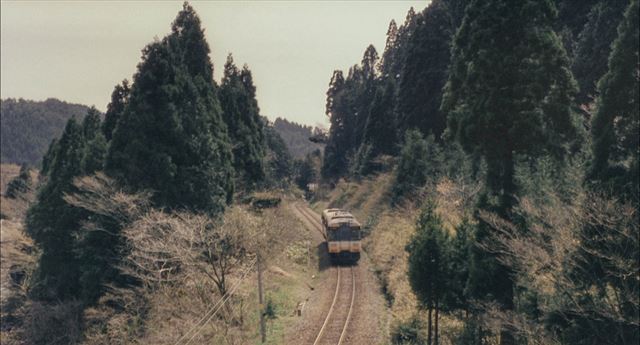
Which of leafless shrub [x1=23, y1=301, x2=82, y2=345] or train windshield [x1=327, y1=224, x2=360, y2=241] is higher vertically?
train windshield [x1=327, y1=224, x2=360, y2=241]

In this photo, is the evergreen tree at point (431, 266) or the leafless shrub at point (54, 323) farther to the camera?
the leafless shrub at point (54, 323)

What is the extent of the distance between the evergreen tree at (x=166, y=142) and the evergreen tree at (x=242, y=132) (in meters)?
11.3

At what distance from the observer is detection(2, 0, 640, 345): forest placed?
1366cm

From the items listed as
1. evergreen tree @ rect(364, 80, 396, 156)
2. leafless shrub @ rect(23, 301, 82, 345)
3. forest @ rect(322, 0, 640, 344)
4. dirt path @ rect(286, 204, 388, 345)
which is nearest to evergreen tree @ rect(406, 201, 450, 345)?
forest @ rect(322, 0, 640, 344)

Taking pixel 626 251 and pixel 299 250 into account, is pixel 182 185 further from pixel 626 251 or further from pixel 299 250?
pixel 626 251

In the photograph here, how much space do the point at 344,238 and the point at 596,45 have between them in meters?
21.4

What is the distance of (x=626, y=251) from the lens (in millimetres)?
12672

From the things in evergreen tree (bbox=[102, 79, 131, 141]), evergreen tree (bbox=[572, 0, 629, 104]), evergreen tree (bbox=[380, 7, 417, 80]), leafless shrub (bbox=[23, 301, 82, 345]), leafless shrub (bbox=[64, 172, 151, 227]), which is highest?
evergreen tree (bbox=[380, 7, 417, 80])

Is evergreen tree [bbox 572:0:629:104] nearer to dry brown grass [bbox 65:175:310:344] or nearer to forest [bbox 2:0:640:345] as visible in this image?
forest [bbox 2:0:640:345]

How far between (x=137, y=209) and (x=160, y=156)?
2.89m

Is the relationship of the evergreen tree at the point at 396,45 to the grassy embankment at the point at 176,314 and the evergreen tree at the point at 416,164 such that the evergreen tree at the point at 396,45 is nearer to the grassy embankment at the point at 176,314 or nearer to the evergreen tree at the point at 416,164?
the evergreen tree at the point at 416,164

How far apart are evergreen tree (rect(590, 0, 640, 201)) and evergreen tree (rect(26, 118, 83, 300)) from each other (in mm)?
26674

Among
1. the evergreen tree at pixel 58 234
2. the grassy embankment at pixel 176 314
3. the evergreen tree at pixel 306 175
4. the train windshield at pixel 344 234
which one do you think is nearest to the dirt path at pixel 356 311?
the grassy embankment at pixel 176 314

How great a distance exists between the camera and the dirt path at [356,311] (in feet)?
71.0
